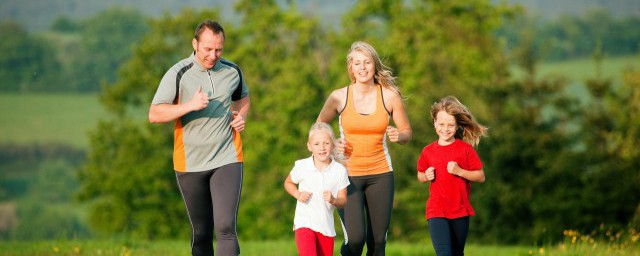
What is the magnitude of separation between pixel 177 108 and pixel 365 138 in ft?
5.43

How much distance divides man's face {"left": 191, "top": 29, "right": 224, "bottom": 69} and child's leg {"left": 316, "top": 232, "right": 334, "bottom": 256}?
1653mm

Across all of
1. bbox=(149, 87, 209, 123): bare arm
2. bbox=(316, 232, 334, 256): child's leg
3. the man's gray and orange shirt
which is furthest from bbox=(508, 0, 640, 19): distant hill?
bbox=(149, 87, 209, 123): bare arm

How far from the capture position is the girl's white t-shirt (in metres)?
7.87

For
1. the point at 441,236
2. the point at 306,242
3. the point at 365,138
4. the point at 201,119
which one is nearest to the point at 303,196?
the point at 306,242

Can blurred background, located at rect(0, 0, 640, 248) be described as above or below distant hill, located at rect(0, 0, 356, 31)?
below

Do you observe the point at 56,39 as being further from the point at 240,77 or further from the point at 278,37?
the point at 240,77

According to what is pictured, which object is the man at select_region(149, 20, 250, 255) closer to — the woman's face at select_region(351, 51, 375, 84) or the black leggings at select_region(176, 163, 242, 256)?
the black leggings at select_region(176, 163, 242, 256)

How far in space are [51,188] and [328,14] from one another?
42049 millimetres

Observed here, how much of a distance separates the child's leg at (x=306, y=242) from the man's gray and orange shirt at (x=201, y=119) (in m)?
0.79

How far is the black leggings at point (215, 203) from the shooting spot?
7.73 m

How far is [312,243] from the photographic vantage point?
25.6 ft

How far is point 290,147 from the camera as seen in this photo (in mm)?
46719

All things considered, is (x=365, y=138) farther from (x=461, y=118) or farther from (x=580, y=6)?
(x=580, y=6)

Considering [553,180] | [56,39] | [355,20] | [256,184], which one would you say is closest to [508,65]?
[553,180]
